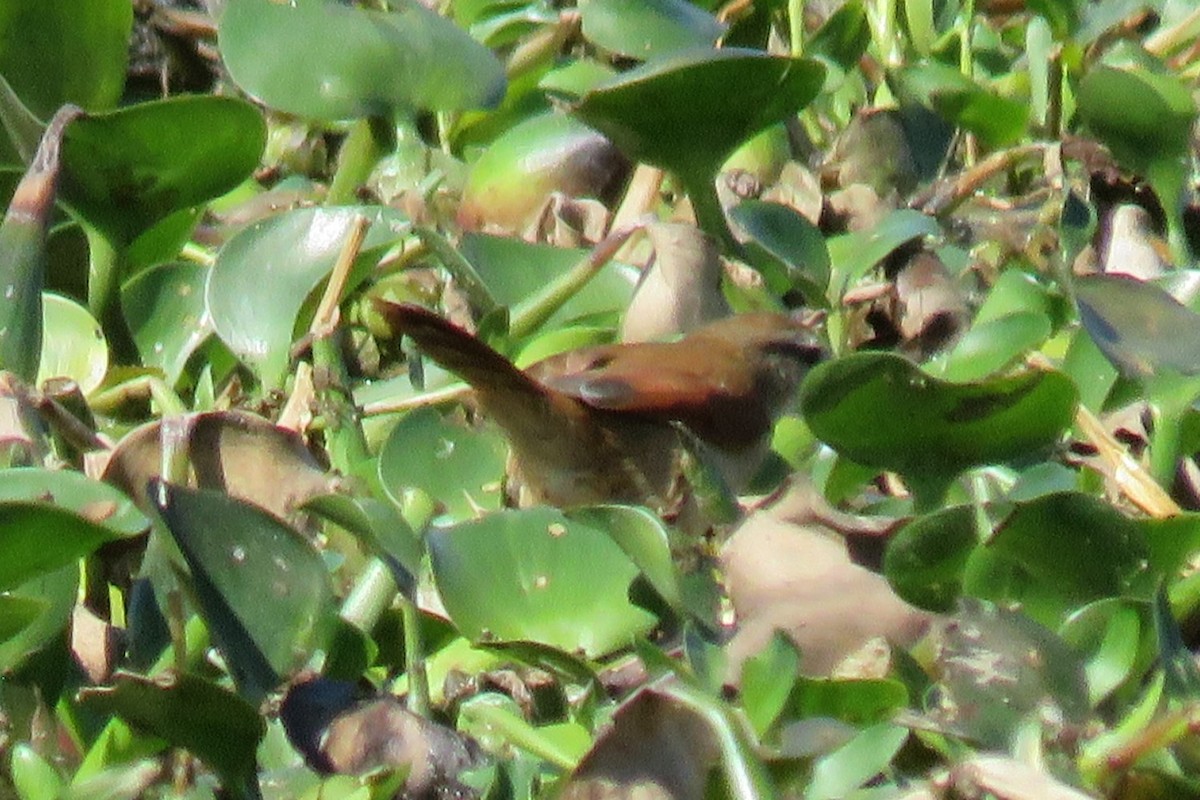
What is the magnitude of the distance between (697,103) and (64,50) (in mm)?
485

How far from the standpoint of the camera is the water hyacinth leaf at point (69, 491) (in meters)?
1.11

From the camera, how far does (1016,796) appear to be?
0.85m

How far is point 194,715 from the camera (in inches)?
39.2

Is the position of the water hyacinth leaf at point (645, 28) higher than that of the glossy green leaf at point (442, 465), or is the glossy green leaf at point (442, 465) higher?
the water hyacinth leaf at point (645, 28)

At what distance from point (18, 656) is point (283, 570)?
0.14m

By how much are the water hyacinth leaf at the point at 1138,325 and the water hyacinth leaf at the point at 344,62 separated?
594 millimetres

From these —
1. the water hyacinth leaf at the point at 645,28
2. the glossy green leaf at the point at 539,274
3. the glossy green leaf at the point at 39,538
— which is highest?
the glossy green leaf at the point at 39,538

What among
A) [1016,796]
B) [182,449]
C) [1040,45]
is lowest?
[1040,45]

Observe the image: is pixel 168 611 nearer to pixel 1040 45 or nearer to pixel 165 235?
pixel 165 235

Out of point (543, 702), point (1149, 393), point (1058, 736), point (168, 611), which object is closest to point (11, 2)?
point (168, 611)

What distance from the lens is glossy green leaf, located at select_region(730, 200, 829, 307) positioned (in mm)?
1563

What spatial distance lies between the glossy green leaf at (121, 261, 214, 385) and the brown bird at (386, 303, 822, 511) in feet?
0.82

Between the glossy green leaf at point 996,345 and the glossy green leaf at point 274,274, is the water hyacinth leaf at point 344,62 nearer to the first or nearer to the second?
the glossy green leaf at point 274,274

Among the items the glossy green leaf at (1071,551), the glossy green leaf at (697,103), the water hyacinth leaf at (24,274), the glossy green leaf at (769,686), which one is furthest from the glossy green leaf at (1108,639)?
the water hyacinth leaf at (24,274)
